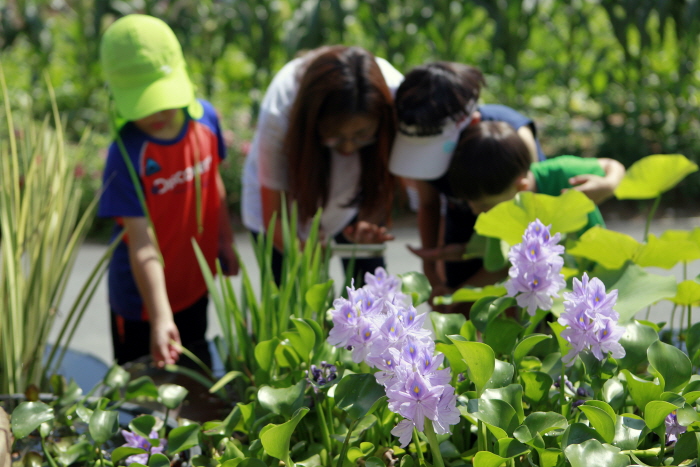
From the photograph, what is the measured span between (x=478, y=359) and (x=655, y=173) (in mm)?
719

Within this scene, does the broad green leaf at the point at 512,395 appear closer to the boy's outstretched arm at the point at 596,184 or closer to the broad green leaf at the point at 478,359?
the broad green leaf at the point at 478,359

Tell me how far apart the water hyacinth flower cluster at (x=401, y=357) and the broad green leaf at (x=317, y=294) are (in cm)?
20

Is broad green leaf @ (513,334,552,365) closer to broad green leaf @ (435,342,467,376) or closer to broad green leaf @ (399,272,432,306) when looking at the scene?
broad green leaf @ (435,342,467,376)

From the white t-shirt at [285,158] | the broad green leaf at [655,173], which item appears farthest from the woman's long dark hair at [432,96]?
the broad green leaf at [655,173]

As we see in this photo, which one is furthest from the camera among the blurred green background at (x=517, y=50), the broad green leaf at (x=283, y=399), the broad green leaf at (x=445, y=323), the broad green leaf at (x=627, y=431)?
the blurred green background at (x=517, y=50)

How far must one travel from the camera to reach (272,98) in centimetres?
164

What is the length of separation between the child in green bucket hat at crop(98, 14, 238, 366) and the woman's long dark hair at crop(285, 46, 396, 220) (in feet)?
0.74

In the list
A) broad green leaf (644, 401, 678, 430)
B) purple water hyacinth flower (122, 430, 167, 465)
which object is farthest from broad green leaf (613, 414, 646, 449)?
purple water hyacinth flower (122, 430, 167, 465)

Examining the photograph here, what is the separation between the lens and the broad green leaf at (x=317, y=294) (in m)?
1.04

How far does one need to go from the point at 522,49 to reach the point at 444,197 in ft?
13.3

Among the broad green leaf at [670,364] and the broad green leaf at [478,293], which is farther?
the broad green leaf at [478,293]

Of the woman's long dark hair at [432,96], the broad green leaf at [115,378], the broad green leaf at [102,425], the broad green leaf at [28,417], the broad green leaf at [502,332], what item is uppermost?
the woman's long dark hair at [432,96]

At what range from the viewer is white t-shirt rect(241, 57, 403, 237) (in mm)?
1626

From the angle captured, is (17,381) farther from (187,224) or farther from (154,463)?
(187,224)
